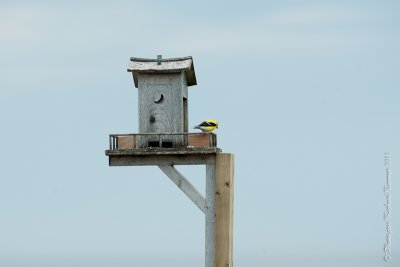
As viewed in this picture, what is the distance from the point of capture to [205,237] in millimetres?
25344

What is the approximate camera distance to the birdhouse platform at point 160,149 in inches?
996

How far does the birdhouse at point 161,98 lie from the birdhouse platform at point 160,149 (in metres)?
0.01

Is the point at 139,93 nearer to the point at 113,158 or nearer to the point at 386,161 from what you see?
the point at 113,158

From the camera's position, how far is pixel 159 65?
25625mm

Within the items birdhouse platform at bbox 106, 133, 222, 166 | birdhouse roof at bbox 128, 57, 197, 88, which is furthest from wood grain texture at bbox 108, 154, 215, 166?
birdhouse roof at bbox 128, 57, 197, 88

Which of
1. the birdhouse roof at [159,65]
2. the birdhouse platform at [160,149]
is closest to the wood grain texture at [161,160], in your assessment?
the birdhouse platform at [160,149]

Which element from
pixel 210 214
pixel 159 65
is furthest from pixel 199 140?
pixel 159 65

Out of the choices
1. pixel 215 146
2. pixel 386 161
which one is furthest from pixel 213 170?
pixel 386 161

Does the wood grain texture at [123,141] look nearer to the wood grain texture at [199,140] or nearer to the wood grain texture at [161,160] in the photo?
the wood grain texture at [161,160]

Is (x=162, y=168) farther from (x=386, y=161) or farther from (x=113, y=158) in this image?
(x=386, y=161)

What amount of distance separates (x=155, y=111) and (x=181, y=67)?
0.73m

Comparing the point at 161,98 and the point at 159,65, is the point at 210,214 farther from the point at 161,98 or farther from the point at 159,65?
the point at 159,65

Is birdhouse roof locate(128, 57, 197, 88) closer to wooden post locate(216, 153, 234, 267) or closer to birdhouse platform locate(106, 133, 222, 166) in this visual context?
birdhouse platform locate(106, 133, 222, 166)

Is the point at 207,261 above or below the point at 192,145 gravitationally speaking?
below
